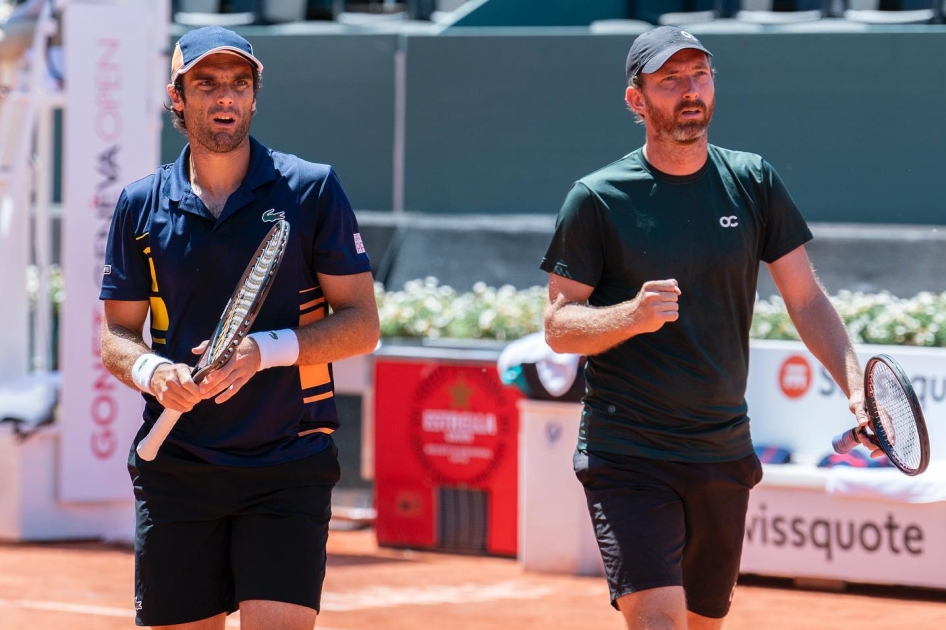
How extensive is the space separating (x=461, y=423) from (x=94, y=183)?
2.64 meters

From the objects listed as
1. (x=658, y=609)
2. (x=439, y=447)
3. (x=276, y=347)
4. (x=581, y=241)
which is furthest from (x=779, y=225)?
(x=439, y=447)

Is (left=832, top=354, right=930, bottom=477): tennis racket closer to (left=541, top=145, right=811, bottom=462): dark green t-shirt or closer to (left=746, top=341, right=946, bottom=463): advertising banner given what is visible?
(left=541, top=145, right=811, bottom=462): dark green t-shirt

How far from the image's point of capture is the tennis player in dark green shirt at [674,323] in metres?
4.09

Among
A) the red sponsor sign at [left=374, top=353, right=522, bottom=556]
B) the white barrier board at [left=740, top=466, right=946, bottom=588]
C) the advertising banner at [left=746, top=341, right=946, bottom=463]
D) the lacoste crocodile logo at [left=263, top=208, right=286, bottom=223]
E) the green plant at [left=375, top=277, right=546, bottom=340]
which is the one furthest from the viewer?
the green plant at [left=375, top=277, right=546, bottom=340]

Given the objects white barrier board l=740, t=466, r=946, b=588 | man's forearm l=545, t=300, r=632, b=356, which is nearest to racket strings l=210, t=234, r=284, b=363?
man's forearm l=545, t=300, r=632, b=356

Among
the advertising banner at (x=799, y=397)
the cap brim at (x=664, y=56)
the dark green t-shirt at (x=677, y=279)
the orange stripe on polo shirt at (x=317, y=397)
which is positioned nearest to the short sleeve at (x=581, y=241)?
the dark green t-shirt at (x=677, y=279)

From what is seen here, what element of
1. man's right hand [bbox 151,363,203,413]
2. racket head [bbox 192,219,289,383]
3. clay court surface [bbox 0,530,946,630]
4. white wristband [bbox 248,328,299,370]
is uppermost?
racket head [bbox 192,219,289,383]

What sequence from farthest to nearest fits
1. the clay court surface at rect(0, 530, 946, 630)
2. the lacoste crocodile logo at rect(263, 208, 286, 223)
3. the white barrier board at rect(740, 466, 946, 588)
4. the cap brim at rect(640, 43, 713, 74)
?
the white barrier board at rect(740, 466, 946, 588)
the clay court surface at rect(0, 530, 946, 630)
the cap brim at rect(640, 43, 713, 74)
the lacoste crocodile logo at rect(263, 208, 286, 223)

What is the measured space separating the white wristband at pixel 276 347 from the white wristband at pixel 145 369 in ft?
0.85

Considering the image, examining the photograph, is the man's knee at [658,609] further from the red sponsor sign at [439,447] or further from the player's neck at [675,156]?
the red sponsor sign at [439,447]

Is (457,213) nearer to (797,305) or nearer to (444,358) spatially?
(444,358)

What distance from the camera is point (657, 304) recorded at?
146 inches

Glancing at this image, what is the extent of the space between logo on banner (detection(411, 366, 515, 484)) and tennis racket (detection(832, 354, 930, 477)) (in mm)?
4667

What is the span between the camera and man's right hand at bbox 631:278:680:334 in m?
3.71
